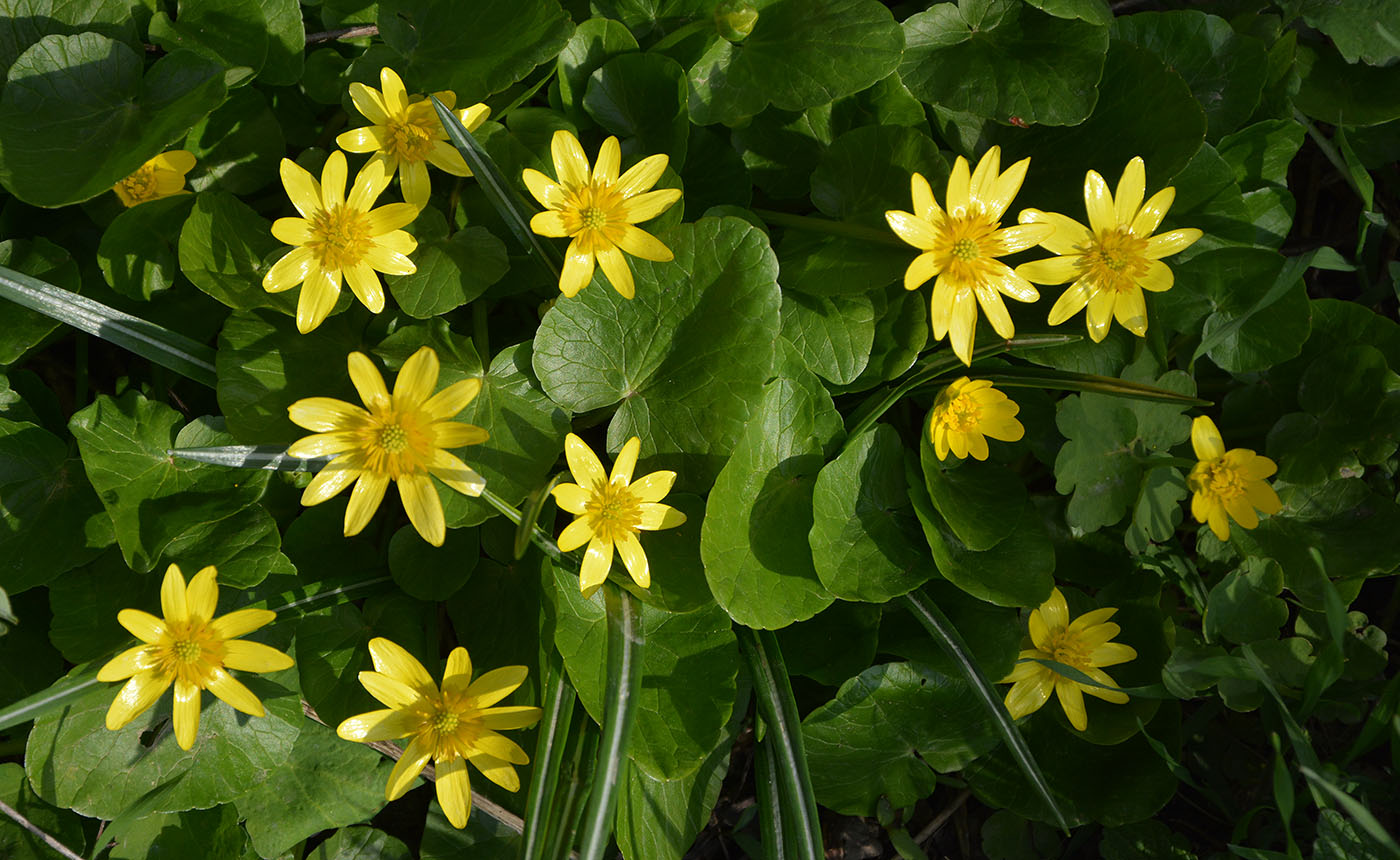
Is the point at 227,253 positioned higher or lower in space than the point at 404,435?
higher

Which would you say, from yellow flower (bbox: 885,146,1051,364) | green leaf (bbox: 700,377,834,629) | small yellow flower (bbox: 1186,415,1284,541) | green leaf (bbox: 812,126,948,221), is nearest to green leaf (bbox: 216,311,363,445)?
green leaf (bbox: 700,377,834,629)

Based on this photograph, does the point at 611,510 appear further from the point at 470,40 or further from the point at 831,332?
the point at 470,40

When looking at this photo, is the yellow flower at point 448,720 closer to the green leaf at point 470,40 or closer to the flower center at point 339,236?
the flower center at point 339,236

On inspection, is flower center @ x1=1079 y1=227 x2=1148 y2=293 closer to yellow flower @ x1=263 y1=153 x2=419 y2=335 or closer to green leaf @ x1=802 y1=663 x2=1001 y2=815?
green leaf @ x1=802 y1=663 x2=1001 y2=815

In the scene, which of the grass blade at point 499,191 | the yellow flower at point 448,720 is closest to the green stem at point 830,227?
the grass blade at point 499,191

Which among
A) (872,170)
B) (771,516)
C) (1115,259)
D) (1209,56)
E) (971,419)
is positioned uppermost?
(1209,56)

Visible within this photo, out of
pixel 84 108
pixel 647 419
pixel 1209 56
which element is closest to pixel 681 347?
pixel 647 419

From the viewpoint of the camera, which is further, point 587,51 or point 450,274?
point 587,51
